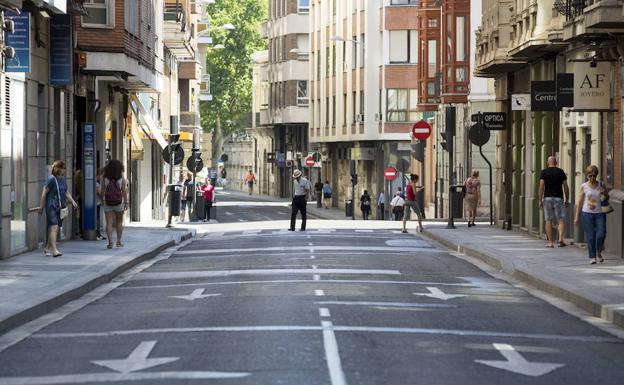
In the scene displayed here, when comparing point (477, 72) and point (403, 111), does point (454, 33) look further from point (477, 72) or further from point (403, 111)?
point (403, 111)

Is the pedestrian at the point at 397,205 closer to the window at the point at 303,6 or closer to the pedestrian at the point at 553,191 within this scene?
the pedestrian at the point at 553,191

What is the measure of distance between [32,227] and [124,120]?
19.1 m

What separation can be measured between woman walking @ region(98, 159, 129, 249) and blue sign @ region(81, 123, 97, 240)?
233 centimetres

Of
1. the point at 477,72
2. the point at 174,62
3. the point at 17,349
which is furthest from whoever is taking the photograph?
the point at 174,62

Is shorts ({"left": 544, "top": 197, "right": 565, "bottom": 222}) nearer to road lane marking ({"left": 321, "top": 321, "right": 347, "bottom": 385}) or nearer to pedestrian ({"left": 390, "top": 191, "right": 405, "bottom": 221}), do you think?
road lane marking ({"left": 321, "top": 321, "right": 347, "bottom": 385})

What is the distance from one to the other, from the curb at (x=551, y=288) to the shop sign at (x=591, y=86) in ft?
11.3

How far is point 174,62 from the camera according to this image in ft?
246

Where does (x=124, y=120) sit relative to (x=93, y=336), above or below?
above

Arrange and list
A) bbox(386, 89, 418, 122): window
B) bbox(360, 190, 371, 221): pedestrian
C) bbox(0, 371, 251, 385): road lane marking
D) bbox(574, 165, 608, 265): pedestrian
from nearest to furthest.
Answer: bbox(0, 371, 251, 385): road lane marking → bbox(574, 165, 608, 265): pedestrian → bbox(360, 190, 371, 221): pedestrian → bbox(386, 89, 418, 122): window

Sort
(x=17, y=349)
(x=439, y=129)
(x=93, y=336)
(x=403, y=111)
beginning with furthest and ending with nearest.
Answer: (x=403, y=111)
(x=439, y=129)
(x=93, y=336)
(x=17, y=349)

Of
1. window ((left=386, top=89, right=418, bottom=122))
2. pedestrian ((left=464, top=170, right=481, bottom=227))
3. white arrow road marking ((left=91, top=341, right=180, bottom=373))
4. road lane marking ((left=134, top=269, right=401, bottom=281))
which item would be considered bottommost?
road lane marking ((left=134, top=269, right=401, bottom=281))

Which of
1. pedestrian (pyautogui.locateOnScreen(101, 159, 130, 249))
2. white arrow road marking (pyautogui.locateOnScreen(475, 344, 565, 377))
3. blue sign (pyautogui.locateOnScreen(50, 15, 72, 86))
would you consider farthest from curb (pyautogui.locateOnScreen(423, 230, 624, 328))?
blue sign (pyautogui.locateOnScreen(50, 15, 72, 86))

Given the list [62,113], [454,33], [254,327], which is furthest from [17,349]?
[454,33]

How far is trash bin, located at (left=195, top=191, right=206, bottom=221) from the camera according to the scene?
61.3m
